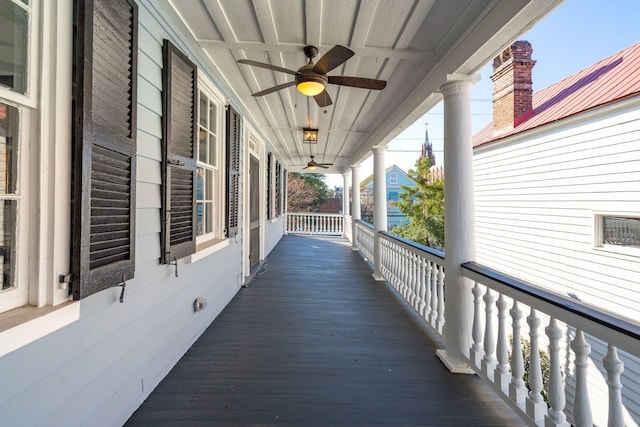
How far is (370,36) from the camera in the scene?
7.23 ft

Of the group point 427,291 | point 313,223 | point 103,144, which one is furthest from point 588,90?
point 313,223

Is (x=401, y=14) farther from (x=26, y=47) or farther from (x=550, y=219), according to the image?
(x=550, y=219)

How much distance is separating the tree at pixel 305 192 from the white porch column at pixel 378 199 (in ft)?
44.9

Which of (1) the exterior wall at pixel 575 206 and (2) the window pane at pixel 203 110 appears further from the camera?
(1) the exterior wall at pixel 575 206

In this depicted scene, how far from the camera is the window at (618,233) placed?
3.47 meters

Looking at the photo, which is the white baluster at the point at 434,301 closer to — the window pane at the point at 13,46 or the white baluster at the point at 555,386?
the white baluster at the point at 555,386

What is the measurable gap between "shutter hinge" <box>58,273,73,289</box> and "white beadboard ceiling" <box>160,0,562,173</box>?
1.86m

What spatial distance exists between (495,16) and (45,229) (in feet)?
8.43

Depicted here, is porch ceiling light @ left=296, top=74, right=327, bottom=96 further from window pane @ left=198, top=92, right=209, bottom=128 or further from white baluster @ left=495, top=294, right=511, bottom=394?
white baluster @ left=495, top=294, right=511, bottom=394

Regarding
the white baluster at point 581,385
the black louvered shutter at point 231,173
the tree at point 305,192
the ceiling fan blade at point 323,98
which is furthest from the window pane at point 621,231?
the tree at point 305,192

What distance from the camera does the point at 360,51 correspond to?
7.85 ft

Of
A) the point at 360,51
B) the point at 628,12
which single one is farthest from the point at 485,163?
the point at 360,51

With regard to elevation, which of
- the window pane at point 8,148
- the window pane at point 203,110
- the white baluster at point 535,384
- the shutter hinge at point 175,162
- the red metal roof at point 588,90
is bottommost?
the white baluster at point 535,384

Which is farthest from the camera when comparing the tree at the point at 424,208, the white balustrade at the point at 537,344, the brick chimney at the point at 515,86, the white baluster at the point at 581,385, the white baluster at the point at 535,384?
the tree at the point at 424,208
